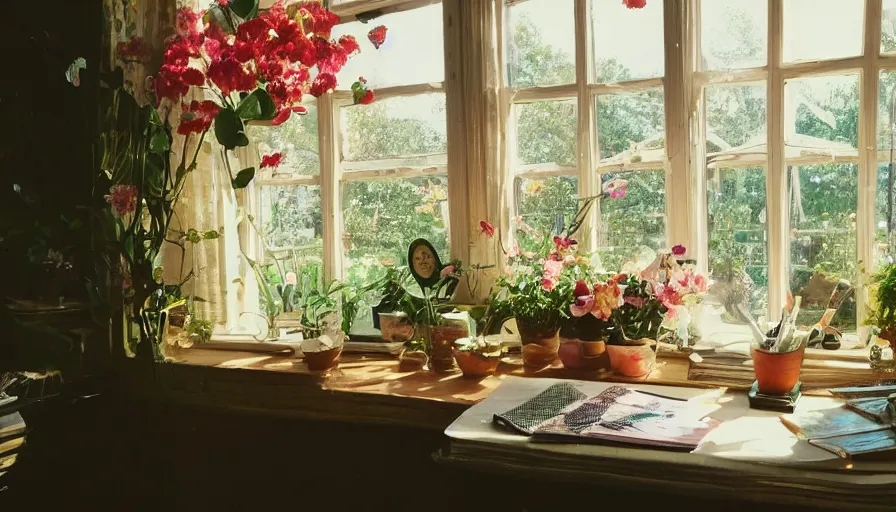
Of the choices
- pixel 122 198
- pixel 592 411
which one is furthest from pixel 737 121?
pixel 122 198

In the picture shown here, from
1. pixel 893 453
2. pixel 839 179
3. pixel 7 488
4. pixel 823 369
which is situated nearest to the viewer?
pixel 893 453

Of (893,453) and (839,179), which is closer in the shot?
(893,453)

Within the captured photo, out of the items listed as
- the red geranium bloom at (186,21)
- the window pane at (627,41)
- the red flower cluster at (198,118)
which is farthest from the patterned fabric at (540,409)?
the red geranium bloom at (186,21)

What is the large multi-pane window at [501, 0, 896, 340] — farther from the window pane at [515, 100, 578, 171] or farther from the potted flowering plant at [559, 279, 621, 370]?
the potted flowering plant at [559, 279, 621, 370]

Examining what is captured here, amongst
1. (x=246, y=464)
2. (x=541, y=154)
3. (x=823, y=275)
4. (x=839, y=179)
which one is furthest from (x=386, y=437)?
(x=839, y=179)

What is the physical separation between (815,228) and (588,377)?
0.77m

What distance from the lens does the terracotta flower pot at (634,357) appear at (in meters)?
1.77

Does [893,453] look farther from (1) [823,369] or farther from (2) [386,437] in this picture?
(2) [386,437]

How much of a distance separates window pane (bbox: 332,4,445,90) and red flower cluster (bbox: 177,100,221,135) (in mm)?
489

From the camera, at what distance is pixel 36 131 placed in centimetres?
247

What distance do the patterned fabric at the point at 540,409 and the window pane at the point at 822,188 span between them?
75 centimetres

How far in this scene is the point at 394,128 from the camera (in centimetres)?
238

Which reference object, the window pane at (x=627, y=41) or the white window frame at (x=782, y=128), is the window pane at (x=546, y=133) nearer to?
the window pane at (x=627, y=41)

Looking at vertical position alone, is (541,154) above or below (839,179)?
above
